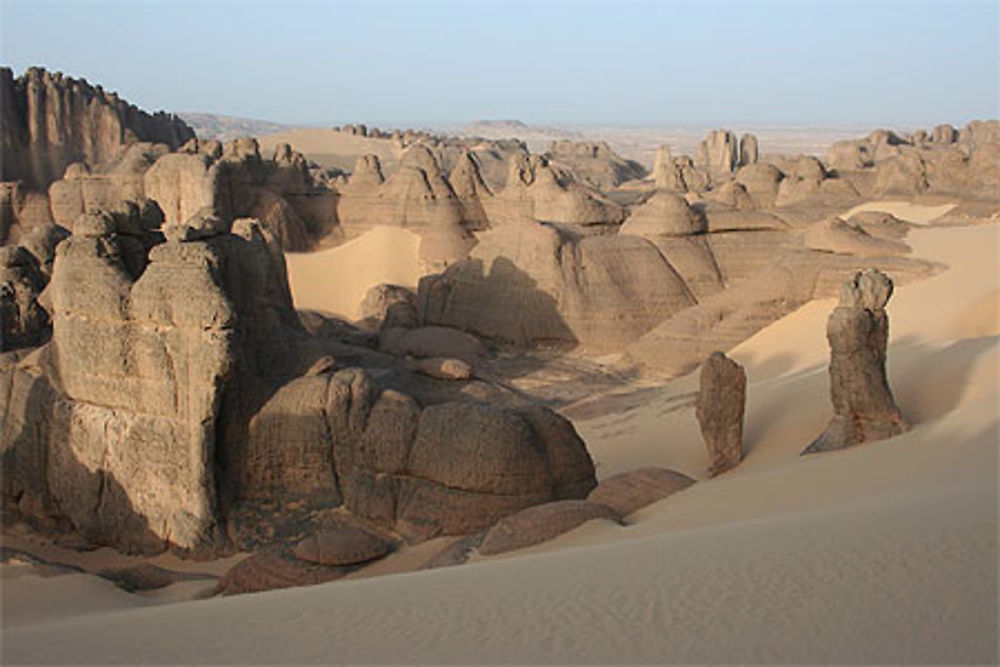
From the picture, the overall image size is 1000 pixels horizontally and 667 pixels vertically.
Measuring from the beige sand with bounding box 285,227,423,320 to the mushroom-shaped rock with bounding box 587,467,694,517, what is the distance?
A: 15.9 meters

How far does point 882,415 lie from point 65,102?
36301mm

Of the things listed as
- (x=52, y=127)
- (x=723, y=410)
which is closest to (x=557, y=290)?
(x=723, y=410)

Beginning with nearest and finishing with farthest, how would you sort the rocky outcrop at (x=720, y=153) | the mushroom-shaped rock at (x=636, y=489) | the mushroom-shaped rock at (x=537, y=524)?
1. the mushroom-shaped rock at (x=537, y=524)
2. the mushroom-shaped rock at (x=636, y=489)
3. the rocky outcrop at (x=720, y=153)

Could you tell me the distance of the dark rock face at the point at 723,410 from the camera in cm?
1209

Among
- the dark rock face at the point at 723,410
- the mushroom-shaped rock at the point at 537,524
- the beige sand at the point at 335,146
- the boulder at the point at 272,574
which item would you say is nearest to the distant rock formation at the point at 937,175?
the dark rock face at the point at 723,410

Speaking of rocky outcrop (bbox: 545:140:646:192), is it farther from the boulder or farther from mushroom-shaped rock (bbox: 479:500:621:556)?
the boulder

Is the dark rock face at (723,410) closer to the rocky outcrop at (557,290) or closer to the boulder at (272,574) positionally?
the boulder at (272,574)

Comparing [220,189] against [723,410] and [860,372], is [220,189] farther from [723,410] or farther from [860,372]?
[860,372]

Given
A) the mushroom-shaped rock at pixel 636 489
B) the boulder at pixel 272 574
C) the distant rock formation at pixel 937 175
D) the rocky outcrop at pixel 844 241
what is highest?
Answer: the distant rock formation at pixel 937 175

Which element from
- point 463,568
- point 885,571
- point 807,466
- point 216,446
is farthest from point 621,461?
point 885,571

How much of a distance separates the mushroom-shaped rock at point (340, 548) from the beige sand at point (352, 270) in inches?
635

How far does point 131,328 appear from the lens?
35.0 ft

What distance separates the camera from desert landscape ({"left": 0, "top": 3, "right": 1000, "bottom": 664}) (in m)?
5.51

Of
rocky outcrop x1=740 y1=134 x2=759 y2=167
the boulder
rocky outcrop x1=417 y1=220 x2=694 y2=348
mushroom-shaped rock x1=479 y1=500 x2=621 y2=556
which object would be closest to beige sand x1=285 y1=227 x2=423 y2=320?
rocky outcrop x1=417 y1=220 x2=694 y2=348
